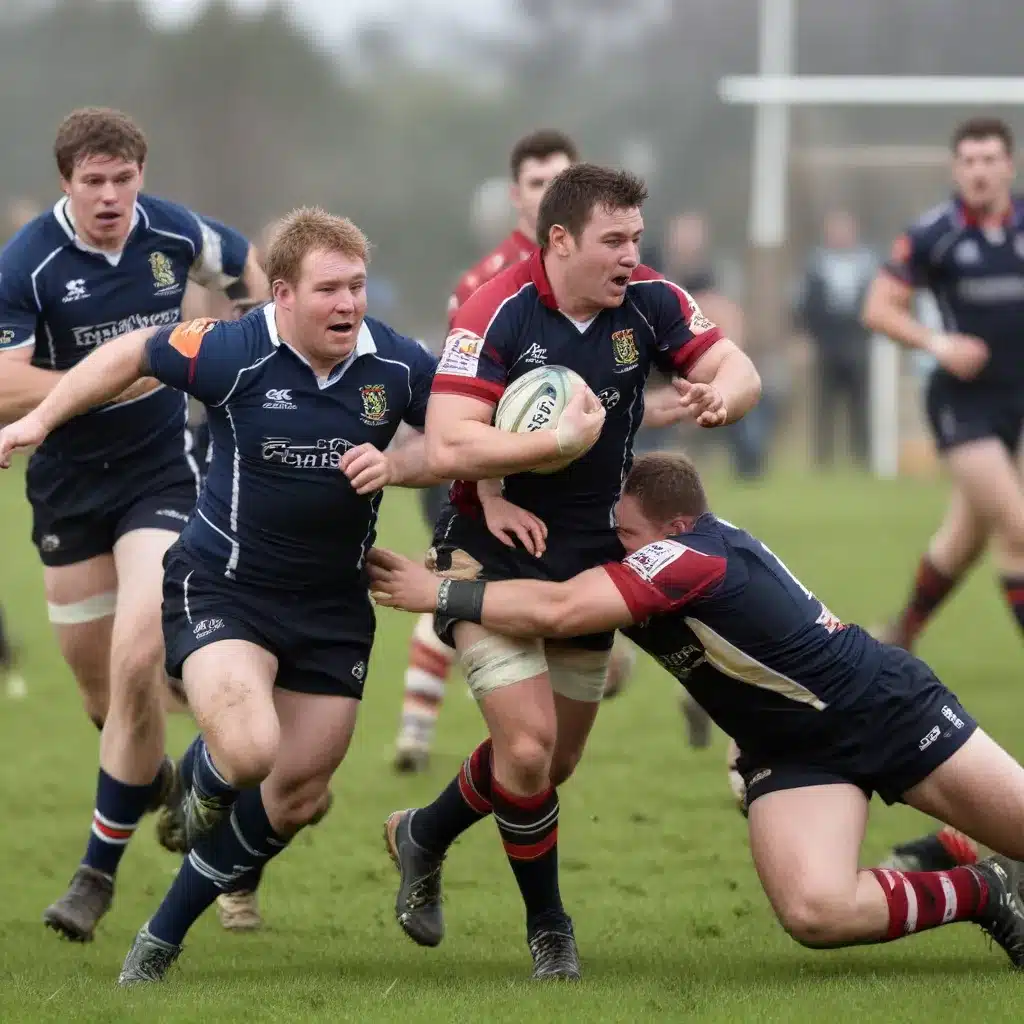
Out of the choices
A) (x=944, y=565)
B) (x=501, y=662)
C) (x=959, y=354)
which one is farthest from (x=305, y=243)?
(x=944, y=565)

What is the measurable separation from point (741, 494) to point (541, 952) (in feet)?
51.7

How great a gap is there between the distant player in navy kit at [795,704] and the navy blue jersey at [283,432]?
0.21 metres

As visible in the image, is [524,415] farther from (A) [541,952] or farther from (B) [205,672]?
(A) [541,952]

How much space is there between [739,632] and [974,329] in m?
4.62

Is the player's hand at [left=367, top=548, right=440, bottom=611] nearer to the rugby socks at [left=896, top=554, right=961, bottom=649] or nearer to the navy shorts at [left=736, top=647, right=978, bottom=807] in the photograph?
the navy shorts at [left=736, top=647, right=978, bottom=807]

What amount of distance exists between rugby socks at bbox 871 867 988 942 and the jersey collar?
319 cm

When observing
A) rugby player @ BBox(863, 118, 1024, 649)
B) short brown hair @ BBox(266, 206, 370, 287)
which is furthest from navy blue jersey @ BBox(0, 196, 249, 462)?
rugby player @ BBox(863, 118, 1024, 649)

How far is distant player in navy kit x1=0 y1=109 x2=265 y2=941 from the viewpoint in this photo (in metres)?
6.54

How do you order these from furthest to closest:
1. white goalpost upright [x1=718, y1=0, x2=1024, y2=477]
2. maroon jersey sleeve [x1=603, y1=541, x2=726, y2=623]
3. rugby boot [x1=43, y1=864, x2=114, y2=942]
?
white goalpost upright [x1=718, y1=0, x2=1024, y2=477] → rugby boot [x1=43, y1=864, x2=114, y2=942] → maroon jersey sleeve [x1=603, y1=541, x2=726, y2=623]

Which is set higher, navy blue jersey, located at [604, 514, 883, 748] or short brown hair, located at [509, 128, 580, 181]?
short brown hair, located at [509, 128, 580, 181]

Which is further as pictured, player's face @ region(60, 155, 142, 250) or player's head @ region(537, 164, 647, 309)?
player's face @ region(60, 155, 142, 250)

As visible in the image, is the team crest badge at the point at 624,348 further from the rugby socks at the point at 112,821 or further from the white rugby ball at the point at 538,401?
the rugby socks at the point at 112,821

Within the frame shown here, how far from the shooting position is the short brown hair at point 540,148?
8539 mm

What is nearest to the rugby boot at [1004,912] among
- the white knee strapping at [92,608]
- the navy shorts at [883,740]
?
the navy shorts at [883,740]
